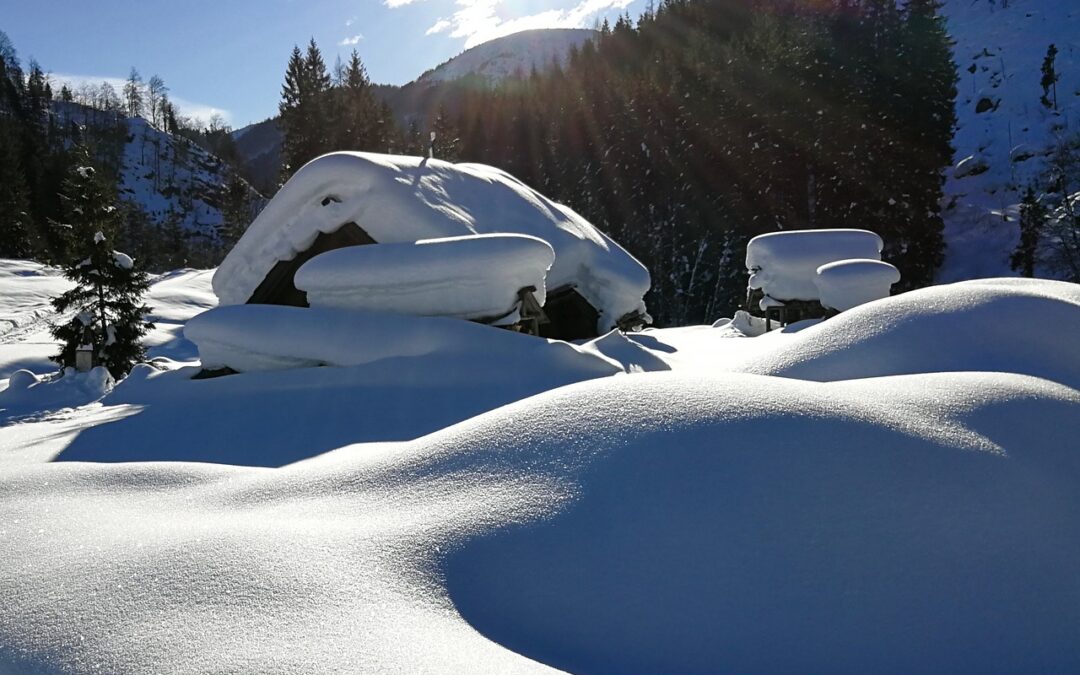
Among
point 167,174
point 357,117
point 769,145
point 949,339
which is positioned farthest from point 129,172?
point 949,339

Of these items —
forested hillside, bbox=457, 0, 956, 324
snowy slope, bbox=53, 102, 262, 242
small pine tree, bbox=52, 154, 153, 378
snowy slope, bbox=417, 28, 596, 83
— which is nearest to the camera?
small pine tree, bbox=52, 154, 153, 378

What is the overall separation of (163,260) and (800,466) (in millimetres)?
60086

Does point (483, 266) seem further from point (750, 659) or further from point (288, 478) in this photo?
point (750, 659)

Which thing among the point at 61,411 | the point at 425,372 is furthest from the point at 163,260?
the point at 425,372

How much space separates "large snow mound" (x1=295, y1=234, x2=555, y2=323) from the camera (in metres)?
8.71

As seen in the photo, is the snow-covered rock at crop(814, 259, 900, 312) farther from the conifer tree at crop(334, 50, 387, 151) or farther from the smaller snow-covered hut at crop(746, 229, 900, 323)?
the conifer tree at crop(334, 50, 387, 151)

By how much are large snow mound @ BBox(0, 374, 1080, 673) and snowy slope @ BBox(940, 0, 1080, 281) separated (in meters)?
33.4

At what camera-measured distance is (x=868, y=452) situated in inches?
96.4

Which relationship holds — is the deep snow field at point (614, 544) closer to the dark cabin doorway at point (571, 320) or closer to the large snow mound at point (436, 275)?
the large snow mound at point (436, 275)

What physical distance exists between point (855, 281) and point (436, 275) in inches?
367

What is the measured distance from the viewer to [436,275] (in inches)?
344

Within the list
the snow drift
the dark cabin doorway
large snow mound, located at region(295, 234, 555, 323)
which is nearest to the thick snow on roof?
the dark cabin doorway

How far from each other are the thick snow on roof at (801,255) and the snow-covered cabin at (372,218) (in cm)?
659

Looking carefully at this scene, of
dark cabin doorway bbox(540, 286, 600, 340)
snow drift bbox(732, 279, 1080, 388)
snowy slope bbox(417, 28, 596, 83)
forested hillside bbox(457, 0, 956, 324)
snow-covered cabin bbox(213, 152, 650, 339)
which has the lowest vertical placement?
dark cabin doorway bbox(540, 286, 600, 340)
